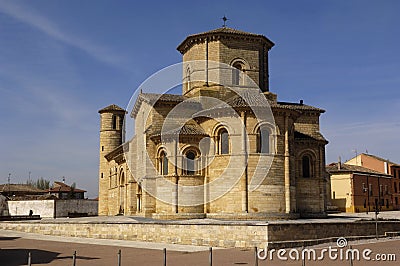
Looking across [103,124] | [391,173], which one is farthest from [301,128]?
[391,173]

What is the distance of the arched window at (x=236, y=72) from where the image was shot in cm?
3325

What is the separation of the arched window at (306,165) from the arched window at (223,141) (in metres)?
6.94

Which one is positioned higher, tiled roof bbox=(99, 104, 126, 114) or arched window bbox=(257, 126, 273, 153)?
tiled roof bbox=(99, 104, 126, 114)

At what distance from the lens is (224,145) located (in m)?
28.5

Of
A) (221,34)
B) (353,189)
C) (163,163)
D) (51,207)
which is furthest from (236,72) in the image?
(51,207)

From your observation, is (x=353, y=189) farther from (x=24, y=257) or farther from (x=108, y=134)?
(x=24, y=257)

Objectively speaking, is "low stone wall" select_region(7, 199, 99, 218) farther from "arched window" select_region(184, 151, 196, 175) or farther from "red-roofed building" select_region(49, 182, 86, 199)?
"red-roofed building" select_region(49, 182, 86, 199)

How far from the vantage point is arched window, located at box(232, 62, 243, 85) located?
3325 cm

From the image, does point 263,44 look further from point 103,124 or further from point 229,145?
point 103,124

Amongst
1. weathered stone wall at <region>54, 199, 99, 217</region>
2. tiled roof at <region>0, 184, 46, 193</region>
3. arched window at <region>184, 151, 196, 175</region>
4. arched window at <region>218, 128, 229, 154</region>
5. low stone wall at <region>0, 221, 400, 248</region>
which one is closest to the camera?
low stone wall at <region>0, 221, 400, 248</region>

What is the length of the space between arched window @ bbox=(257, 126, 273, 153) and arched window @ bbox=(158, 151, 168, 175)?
6.02 meters

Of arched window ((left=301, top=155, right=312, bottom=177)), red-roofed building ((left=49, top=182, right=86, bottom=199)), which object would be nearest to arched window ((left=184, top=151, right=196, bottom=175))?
arched window ((left=301, top=155, right=312, bottom=177))

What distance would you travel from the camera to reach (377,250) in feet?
59.5

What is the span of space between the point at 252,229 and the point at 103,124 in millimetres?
29005
